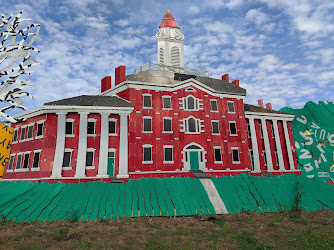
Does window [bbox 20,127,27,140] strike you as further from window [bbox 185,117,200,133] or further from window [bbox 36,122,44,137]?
window [bbox 185,117,200,133]

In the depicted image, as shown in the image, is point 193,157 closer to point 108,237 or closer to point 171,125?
point 171,125

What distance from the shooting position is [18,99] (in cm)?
1452

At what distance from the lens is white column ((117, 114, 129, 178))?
24091 mm

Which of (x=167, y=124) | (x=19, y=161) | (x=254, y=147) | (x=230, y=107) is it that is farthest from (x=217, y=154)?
(x=19, y=161)

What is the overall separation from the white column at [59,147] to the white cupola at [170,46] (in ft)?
56.9

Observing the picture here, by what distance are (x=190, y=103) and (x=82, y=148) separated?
12296 mm

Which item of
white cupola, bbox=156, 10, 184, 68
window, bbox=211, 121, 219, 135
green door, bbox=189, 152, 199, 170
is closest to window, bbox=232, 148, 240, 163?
window, bbox=211, 121, 219, 135

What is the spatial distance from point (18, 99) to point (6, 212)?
261 inches

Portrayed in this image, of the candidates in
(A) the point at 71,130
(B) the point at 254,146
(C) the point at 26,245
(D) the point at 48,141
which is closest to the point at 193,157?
(B) the point at 254,146

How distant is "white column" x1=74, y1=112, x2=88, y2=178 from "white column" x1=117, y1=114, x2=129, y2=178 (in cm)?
329

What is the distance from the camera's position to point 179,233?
12703 millimetres

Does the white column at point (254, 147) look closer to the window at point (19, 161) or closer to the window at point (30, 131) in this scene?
the window at point (30, 131)

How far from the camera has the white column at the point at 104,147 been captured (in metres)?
23.6

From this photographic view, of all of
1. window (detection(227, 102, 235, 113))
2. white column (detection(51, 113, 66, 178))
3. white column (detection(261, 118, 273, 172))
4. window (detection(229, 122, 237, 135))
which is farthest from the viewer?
white column (detection(261, 118, 273, 172))
